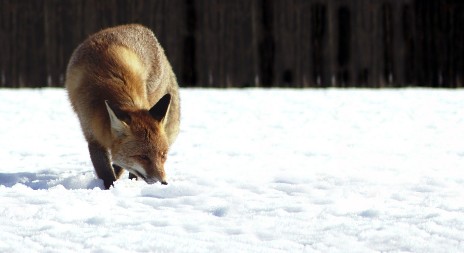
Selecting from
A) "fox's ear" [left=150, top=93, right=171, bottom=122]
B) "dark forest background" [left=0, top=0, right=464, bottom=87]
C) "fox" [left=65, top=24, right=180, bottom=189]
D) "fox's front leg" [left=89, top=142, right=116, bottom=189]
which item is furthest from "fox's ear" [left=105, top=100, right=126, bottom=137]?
"dark forest background" [left=0, top=0, right=464, bottom=87]

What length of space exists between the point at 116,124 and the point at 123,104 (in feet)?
1.19

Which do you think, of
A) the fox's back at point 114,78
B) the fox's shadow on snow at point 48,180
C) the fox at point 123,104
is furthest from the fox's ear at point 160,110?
the fox's shadow on snow at point 48,180

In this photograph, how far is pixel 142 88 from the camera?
6.91 metres

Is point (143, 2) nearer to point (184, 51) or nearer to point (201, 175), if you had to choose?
point (184, 51)

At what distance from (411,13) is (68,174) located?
27.8ft

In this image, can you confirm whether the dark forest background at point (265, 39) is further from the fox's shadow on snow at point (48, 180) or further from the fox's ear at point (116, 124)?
the fox's ear at point (116, 124)

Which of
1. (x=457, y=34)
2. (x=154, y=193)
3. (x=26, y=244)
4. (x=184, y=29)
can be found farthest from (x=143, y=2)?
(x=26, y=244)

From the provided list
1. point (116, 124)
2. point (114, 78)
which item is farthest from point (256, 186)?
point (114, 78)

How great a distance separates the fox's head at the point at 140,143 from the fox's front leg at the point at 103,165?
0.32 m

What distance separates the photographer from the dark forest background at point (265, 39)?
534 inches

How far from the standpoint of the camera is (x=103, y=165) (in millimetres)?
6617

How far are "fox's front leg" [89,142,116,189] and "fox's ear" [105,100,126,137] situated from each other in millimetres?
405

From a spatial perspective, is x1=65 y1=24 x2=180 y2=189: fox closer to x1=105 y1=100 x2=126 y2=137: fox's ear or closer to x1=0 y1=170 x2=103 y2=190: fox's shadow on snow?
x1=105 y1=100 x2=126 y2=137: fox's ear

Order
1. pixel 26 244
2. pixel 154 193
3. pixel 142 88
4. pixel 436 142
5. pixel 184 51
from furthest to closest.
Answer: pixel 184 51 → pixel 436 142 → pixel 142 88 → pixel 154 193 → pixel 26 244
